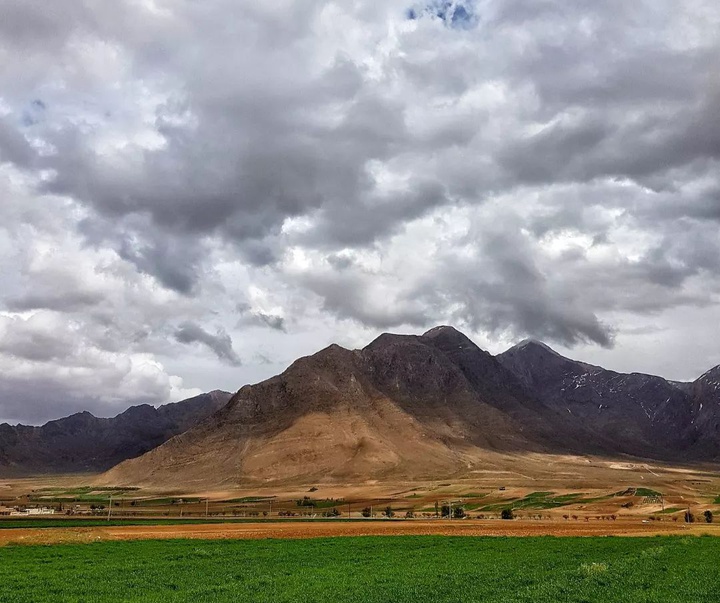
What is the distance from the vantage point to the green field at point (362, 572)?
88.3 feet

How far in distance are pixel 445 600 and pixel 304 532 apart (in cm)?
4887

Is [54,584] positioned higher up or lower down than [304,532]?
higher up

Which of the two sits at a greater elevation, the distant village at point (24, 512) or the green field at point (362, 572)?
the green field at point (362, 572)

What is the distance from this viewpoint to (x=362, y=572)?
34.4m

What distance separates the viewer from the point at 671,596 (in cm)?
2603

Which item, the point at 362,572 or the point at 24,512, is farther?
the point at 24,512

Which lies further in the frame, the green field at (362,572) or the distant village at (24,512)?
the distant village at (24,512)

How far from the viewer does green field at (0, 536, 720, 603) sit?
2691 cm

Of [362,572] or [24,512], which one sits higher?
[362,572]

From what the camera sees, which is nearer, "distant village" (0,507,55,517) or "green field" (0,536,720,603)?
"green field" (0,536,720,603)

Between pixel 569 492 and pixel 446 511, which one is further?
pixel 569 492

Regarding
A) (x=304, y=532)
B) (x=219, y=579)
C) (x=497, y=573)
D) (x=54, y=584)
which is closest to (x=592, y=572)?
(x=497, y=573)

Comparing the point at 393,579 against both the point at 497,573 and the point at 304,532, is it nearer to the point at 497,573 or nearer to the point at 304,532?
the point at 497,573

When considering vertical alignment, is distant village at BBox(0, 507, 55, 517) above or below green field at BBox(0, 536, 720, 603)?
below
